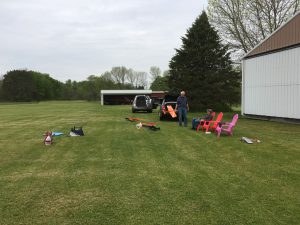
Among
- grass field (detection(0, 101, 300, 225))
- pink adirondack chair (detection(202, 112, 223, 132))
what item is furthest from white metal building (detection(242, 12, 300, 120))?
grass field (detection(0, 101, 300, 225))

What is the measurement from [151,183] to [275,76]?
1718cm

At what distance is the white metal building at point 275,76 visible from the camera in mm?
20141

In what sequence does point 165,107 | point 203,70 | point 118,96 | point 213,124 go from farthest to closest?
point 118,96
point 203,70
point 165,107
point 213,124

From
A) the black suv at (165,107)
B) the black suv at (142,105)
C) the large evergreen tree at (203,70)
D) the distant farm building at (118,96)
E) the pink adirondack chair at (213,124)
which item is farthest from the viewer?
the distant farm building at (118,96)

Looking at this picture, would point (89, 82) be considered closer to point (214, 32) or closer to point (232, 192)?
point (214, 32)

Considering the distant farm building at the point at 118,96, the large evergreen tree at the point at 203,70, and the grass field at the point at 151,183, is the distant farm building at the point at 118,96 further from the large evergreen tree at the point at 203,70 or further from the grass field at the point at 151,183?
the grass field at the point at 151,183

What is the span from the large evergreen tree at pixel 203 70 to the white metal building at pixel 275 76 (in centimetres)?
796

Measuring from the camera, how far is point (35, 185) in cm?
689

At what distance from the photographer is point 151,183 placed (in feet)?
22.7

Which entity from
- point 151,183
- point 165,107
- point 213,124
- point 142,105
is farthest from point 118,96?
point 151,183

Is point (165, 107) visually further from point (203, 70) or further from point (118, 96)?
point (118, 96)

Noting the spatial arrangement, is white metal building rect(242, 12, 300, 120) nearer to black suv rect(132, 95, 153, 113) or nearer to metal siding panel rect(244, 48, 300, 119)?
metal siding panel rect(244, 48, 300, 119)

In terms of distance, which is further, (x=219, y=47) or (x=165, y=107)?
(x=219, y=47)

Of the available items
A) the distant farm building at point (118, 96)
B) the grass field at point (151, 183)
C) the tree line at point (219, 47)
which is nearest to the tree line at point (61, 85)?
the distant farm building at point (118, 96)
